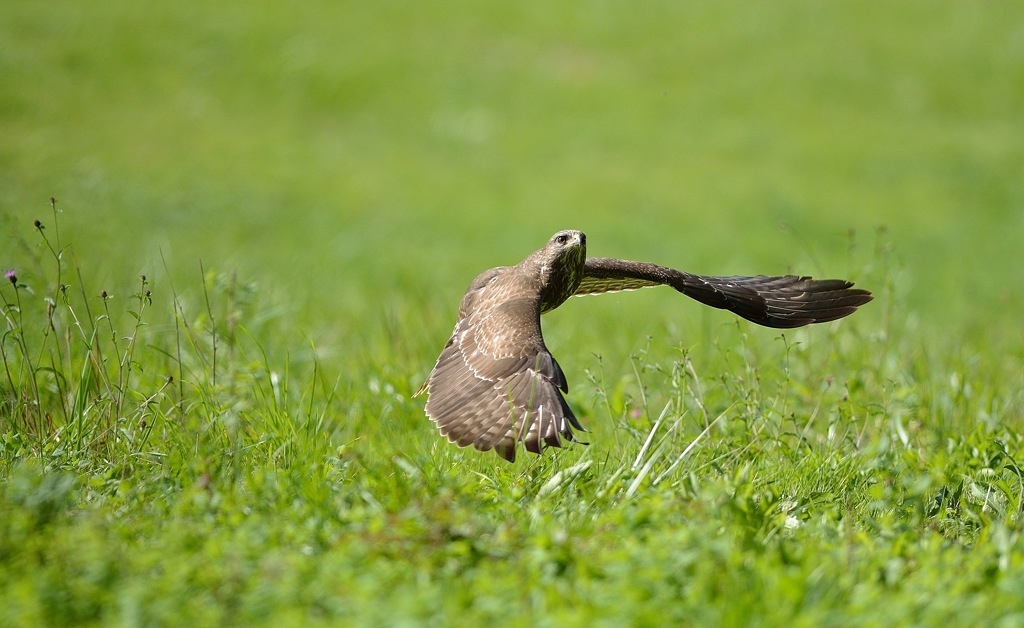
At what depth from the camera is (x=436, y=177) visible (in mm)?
17797

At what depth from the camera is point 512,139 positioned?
19.9 meters

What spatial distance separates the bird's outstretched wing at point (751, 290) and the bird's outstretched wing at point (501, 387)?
80 cm

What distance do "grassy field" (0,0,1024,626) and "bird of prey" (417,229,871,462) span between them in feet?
0.74

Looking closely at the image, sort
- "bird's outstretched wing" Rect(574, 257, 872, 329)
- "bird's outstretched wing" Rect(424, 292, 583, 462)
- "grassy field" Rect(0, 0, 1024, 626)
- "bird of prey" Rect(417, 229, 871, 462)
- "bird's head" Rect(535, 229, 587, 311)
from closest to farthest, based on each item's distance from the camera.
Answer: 1. "grassy field" Rect(0, 0, 1024, 626)
2. "bird's outstretched wing" Rect(424, 292, 583, 462)
3. "bird of prey" Rect(417, 229, 871, 462)
4. "bird's head" Rect(535, 229, 587, 311)
5. "bird's outstretched wing" Rect(574, 257, 872, 329)

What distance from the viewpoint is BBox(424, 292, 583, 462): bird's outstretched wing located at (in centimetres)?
421

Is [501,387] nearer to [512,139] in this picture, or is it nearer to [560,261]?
[560,261]

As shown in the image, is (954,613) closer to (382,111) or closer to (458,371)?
(458,371)

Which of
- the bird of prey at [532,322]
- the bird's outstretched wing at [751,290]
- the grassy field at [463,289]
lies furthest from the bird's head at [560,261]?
the grassy field at [463,289]

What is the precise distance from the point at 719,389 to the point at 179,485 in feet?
9.57

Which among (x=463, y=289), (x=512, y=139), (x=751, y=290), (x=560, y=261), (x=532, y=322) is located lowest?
(x=463, y=289)

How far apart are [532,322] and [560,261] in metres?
0.60

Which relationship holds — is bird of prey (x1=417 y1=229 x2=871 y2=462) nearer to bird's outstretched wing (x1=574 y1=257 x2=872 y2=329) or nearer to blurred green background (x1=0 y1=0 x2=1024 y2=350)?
bird's outstretched wing (x1=574 y1=257 x2=872 y2=329)

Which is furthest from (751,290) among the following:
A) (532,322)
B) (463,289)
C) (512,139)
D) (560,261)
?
(512,139)

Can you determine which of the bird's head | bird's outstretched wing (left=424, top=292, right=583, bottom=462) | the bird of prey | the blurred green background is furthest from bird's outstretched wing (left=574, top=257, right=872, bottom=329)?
the blurred green background
